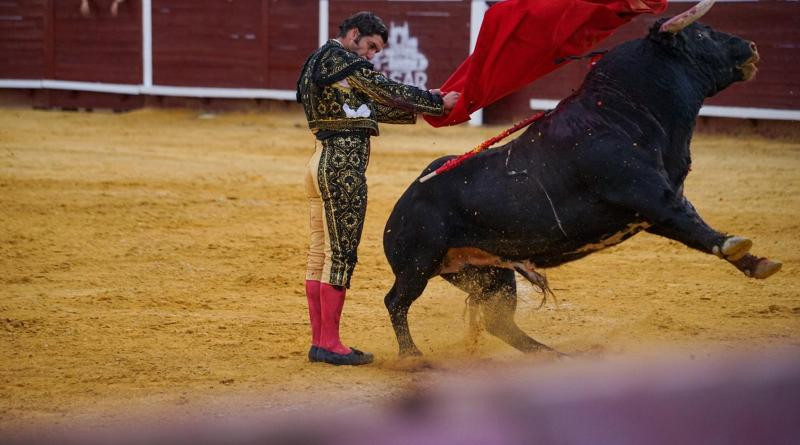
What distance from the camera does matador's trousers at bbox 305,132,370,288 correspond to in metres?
3.34

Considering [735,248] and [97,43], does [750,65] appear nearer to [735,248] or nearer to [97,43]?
[735,248]

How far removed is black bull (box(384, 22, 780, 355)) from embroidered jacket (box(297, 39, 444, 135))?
1.00 ft

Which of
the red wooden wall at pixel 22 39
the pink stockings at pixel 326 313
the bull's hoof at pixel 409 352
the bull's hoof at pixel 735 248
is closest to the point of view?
the bull's hoof at pixel 735 248

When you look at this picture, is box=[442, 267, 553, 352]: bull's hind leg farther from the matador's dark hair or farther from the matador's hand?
the matador's dark hair

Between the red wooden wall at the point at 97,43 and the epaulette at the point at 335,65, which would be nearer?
the epaulette at the point at 335,65

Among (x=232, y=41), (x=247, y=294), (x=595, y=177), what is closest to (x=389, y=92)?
(x=595, y=177)

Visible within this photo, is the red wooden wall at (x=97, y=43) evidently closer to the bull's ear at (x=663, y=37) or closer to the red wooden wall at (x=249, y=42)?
the red wooden wall at (x=249, y=42)

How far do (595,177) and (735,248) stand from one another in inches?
19.4

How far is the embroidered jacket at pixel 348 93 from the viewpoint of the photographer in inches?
128

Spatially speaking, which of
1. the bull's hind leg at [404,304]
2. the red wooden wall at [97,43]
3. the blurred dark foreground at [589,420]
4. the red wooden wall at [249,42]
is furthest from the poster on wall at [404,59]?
the blurred dark foreground at [589,420]

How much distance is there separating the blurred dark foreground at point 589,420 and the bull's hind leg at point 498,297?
2831mm

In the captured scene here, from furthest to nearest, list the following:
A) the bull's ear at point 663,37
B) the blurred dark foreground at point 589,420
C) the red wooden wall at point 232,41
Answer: the red wooden wall at point 232,41, the bull's ear at point 663,37, the blurred dark foreground at point 589,420

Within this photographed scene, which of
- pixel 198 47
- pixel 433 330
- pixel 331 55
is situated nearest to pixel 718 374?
pixel 331 55

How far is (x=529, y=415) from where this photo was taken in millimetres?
780
